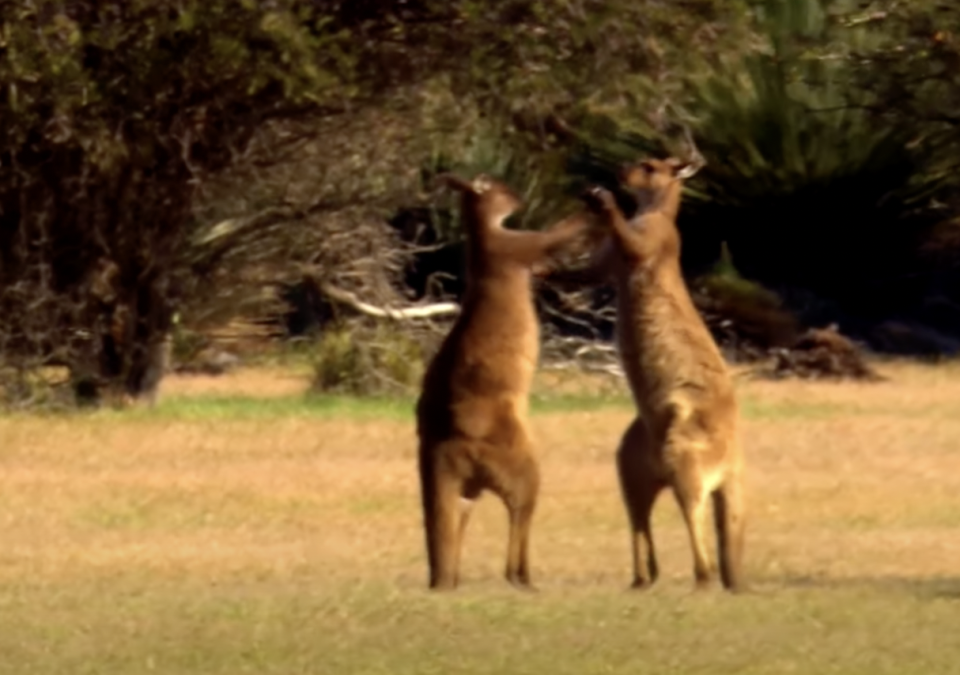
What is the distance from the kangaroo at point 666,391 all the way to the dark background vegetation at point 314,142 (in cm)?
309

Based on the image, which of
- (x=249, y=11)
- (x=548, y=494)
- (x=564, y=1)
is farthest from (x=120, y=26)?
(x=548, y=494)

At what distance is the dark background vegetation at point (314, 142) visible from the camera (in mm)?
17844

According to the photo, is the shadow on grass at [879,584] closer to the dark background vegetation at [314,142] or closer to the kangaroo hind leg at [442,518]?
the kangaroo hind leg at [442,518]

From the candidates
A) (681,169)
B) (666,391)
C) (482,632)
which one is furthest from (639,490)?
(681,169)

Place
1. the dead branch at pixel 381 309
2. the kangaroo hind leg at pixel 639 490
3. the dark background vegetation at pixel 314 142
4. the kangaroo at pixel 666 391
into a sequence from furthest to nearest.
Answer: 1. the dead branch at pixel 381 309
2. the dark background vegetation at pixel 314 142
3. the kangaroo hind leg at pixel 639 490
4. the kangaroo at pixel 666 391

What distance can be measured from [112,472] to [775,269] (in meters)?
13.2

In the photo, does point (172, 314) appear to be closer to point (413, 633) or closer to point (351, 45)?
point (351, 45)

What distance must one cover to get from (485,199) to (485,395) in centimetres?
88

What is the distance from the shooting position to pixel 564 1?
60.1 feet

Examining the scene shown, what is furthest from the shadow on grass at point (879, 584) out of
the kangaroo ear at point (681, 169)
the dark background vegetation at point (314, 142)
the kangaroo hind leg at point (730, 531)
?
the dark background vegetation at point (314, 142)

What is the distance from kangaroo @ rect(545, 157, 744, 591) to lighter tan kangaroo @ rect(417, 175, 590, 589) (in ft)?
0.93

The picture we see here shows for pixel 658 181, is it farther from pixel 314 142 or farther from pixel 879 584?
pixel 314 142

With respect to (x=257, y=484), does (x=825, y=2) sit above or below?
above

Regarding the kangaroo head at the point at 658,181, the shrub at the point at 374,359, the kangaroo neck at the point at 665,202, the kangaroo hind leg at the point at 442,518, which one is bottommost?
the shrub at the point at 374,359
